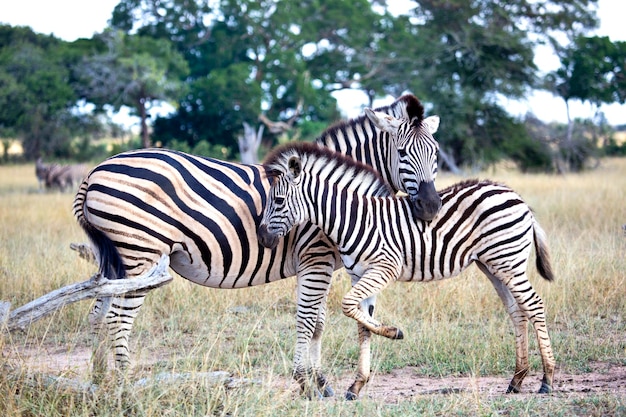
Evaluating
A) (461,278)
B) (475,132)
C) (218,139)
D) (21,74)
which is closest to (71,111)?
(21,74)

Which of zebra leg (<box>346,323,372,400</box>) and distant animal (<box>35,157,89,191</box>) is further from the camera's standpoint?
distant animal (<box>35,157,89,191</box>)

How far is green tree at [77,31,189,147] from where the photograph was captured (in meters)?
26.5

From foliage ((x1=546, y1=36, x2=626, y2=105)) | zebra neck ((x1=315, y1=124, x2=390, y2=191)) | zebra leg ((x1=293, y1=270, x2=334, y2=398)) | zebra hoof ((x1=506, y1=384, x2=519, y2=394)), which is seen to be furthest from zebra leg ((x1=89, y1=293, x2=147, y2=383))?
foliage ((x1=546, y1=36, x2=626, y2=105))

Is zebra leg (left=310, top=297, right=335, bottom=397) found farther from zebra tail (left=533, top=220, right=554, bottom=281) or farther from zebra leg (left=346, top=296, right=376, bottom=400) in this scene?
zebra tail (left=533, top=220, right=554, bottom=281)

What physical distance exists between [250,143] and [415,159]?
25179 mm

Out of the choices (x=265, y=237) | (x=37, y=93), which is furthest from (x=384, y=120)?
→ (x=37, y=93)

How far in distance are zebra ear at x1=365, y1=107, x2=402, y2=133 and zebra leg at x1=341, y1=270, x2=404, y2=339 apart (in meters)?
1.34

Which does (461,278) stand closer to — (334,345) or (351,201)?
(334,345)

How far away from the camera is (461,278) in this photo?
8.28 metres

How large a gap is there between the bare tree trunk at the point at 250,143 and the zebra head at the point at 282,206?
24.4m

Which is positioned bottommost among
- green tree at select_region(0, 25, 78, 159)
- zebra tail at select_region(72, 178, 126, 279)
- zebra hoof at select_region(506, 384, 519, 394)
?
zebra hoof at select_region(506, 384, 519, 394)

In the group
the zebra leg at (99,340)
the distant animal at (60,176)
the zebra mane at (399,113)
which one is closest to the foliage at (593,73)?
the distant animal at (60,176)

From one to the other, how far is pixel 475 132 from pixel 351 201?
2246 cm

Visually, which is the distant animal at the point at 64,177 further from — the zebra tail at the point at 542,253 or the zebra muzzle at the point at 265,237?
the zebra tail at the point at 542,253
